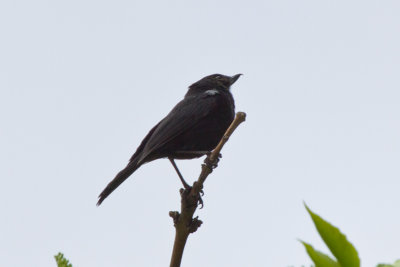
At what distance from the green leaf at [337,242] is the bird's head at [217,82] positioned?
20.9 feet

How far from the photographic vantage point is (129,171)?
5.82 meters

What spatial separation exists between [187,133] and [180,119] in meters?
0.22

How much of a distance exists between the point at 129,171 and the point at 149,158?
39 centimetres

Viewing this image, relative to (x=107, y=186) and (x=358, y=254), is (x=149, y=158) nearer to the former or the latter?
(x=107, y=186)

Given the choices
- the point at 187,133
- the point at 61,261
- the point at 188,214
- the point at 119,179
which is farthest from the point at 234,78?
the point at 61,261

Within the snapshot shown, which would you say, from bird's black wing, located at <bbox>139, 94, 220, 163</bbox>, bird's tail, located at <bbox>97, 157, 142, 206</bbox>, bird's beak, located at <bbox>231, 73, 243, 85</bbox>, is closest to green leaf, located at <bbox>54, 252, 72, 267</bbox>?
bird's tail, located at <bbox>97, 157, 142, 206</bbox>

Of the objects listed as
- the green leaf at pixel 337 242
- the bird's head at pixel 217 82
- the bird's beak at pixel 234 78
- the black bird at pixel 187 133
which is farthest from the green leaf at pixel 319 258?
the bird's beak at pixel 234 78

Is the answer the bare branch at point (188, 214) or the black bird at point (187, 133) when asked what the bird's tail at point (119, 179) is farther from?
the bare branch at point (188, 214)

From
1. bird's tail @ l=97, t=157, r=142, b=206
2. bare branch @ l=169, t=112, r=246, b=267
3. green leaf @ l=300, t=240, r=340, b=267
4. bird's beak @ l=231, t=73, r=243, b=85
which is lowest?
green leaf @ l=300, t=240, r=340, b=267

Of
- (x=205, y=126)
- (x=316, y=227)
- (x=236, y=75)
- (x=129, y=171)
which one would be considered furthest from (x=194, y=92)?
(x=316, y=227)

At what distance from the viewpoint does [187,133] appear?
6156 millimetres

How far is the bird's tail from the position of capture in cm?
558

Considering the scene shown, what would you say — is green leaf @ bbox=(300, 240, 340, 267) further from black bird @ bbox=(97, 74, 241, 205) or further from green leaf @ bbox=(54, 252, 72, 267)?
black bird @ bbox=(97, 74, 241, 205)

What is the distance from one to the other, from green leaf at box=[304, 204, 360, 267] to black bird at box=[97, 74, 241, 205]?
4.79 meters
